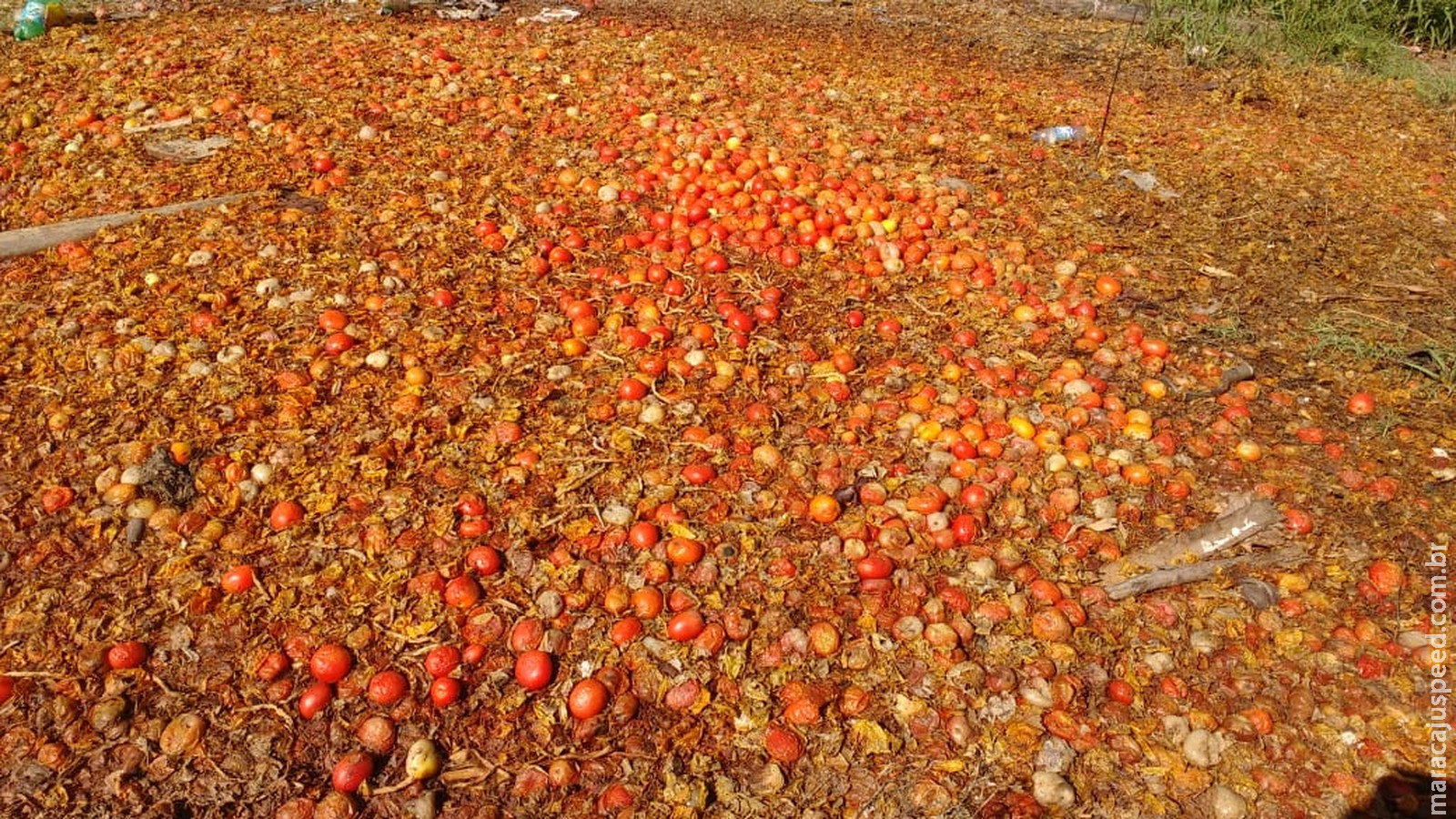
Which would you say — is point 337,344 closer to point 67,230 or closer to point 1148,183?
point 67,230

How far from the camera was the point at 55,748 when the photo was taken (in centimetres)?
317

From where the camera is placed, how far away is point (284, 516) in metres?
3.98

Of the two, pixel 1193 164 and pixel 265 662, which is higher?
pixel 1193 164

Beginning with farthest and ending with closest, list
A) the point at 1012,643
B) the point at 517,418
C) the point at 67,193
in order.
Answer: the point at 67,193 → the point at 517,418 → the point at 1012,643

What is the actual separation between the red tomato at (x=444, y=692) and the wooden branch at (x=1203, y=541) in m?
2.87

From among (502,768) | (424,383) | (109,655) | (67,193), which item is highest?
(67,193)

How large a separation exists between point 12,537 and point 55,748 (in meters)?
1.20

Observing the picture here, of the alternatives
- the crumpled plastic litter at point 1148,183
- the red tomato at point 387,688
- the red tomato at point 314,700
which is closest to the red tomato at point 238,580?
the red tomato at point 314,700

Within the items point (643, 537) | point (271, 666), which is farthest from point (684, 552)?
point (271, 666)

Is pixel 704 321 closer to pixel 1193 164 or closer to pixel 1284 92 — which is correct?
pixel 1193 164

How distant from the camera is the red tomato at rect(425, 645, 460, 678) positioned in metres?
3.48

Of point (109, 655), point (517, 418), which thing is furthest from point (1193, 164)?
point (109, 655)

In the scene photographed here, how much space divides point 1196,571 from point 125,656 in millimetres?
4585

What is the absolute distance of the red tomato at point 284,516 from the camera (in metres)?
3.98
